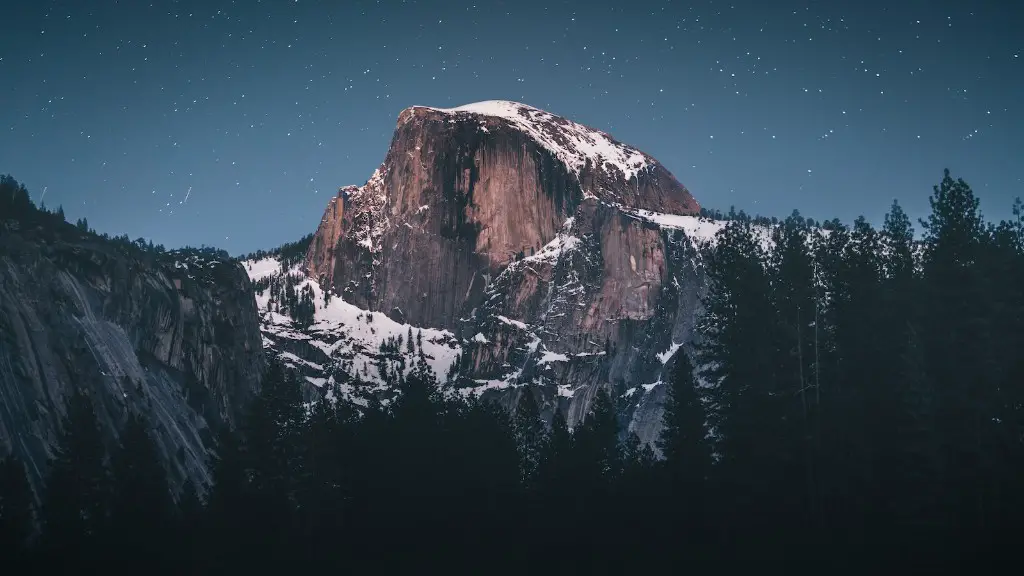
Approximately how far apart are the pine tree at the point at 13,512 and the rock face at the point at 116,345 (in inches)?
1211

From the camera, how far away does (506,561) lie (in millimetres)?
41438

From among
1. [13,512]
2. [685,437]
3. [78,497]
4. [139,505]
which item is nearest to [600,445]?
[685,437]

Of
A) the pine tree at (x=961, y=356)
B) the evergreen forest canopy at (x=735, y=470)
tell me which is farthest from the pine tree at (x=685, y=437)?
the pine tree at (x=961, y=356)

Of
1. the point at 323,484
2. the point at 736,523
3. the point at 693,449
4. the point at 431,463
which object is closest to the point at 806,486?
the point at 736,523

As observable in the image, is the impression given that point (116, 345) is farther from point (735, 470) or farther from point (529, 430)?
point (735, 470)

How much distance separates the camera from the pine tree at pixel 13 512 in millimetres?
41969

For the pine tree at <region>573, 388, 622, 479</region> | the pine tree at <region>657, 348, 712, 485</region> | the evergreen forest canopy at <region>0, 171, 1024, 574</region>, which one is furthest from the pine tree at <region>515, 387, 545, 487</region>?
the pine tree at <region>657, 348, 712, 485</region>

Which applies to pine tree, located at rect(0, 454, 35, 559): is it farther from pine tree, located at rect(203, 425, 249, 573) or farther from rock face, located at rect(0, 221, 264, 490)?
rock face, located at rect(0, 221, 264, 490)

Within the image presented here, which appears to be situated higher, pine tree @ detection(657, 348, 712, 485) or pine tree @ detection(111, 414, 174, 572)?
pine tree @ detection(657, 348, 712, 485)

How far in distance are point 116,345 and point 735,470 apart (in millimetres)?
88331

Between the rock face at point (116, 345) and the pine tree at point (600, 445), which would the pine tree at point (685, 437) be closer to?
the pine tree at point (600, 445)

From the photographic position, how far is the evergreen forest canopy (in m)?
35.9

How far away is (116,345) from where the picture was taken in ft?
363

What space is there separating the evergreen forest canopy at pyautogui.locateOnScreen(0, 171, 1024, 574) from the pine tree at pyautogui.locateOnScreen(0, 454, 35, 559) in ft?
0.61
